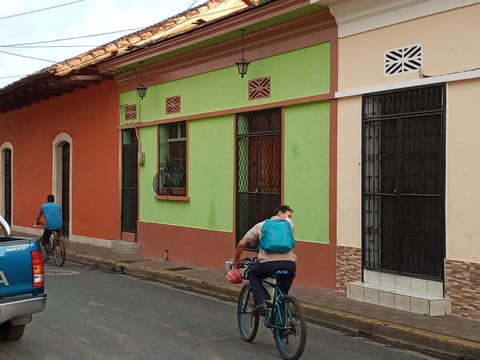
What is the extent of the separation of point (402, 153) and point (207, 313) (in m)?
3.46

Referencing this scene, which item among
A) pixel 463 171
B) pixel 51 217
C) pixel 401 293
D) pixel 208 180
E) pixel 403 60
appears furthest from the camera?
pixel 51 217

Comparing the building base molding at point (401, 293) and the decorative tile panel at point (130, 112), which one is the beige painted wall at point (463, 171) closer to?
the building base molding at point (401, 293)

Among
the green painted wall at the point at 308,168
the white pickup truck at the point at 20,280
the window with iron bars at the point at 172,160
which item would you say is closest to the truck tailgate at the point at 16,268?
Answer: the white pickup truck at the point at 20,280

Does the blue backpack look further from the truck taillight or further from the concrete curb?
the truck taillight

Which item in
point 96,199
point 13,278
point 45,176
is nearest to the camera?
point 13,278

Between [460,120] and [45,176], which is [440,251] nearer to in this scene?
[460,120]

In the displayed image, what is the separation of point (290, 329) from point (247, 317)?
38.3 inches

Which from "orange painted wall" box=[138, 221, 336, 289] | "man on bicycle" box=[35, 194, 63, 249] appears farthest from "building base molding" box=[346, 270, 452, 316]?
"man on bicycle" box=[35, 194, 63, 249]

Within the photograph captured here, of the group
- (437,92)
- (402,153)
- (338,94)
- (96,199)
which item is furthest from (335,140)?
(96,199)

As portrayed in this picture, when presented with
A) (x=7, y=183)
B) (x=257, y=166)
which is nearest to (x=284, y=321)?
(x=257, y=166)

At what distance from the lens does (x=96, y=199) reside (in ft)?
57.0

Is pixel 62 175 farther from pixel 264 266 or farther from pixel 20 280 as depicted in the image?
pixel 264 266

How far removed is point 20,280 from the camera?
6.16 metres

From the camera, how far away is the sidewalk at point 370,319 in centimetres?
680
